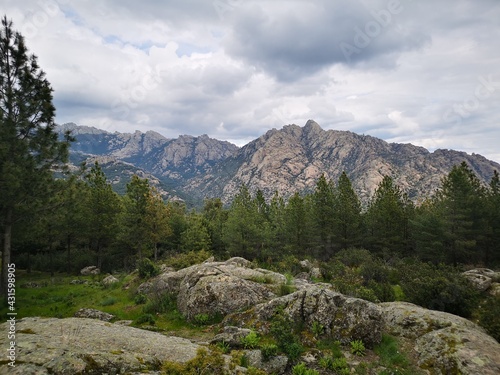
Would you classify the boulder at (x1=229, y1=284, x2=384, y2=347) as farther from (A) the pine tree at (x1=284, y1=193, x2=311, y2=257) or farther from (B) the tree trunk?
(A) the pine tree at (x1=284, y1=193, x2=311, y2=257)

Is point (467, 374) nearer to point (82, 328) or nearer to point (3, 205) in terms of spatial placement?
point (82, 328)

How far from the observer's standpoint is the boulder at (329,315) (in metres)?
10.5

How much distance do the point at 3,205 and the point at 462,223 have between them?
49.6m

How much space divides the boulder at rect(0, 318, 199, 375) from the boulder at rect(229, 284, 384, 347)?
4.03m

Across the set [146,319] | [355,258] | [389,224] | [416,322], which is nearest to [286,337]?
[416,322]

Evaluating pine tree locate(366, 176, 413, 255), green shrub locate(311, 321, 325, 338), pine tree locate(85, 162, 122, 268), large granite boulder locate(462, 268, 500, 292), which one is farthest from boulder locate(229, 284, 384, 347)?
pine tree locate(366, 176, 413, 255)

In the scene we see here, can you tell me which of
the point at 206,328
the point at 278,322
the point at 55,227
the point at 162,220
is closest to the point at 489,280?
the point at 278,322

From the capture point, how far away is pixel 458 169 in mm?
39594

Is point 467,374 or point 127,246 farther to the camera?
point 127,246

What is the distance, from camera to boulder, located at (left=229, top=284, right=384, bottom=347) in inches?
415

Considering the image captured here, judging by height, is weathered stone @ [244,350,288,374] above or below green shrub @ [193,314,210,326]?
above

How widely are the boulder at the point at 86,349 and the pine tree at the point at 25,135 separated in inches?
508

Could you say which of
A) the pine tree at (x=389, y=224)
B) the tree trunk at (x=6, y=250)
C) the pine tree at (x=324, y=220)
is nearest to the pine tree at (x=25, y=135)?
the tree trunk at (x=6, y=250)

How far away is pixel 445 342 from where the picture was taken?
973 cm
